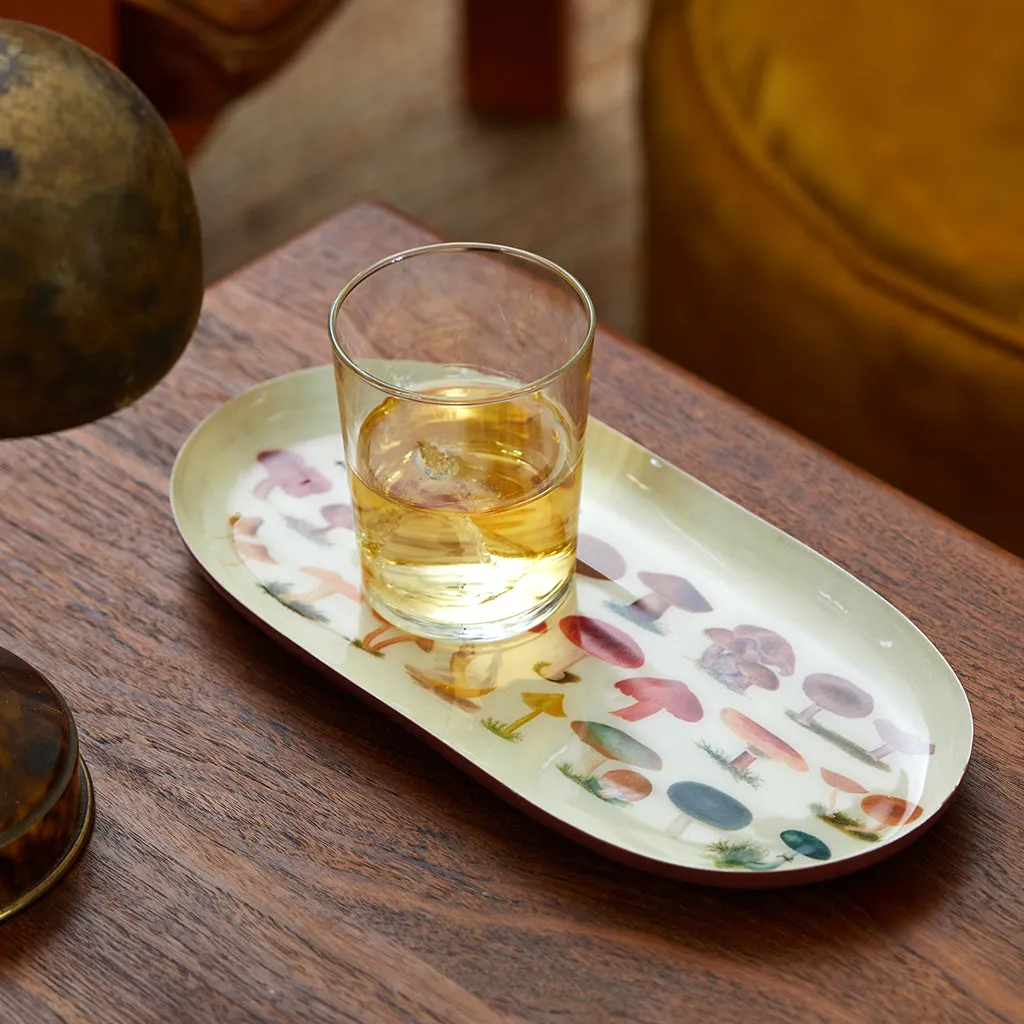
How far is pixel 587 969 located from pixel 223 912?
0.12 metres

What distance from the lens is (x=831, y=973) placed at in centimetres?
44

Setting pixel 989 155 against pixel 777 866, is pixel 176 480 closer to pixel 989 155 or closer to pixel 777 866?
pixel 777 866

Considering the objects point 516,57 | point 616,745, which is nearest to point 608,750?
point 616,745

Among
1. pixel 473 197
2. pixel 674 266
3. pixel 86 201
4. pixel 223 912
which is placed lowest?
pixel 473 197

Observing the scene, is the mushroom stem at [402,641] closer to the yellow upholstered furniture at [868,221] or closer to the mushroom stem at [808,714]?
the mushroom stem at [808,714]

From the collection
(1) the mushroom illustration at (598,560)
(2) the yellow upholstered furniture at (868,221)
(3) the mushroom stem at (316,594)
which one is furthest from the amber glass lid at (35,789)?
(2) the yellow upholstered furniture at (868,221)

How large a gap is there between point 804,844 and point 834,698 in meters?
0.08

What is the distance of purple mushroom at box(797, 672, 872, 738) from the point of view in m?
0.52

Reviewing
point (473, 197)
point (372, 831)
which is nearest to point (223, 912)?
point (372, 831)

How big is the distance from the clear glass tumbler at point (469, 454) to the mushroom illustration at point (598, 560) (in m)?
0.02

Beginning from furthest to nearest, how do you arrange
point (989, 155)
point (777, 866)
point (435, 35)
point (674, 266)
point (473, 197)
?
1. point (435, 35)
2. point (473, 197)
3. point (674, 266)
4. point (989, 155)
5. point (777, 866)

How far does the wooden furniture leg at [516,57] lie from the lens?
1.60 metres

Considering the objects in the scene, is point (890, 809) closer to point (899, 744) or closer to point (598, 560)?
point (899, 744)

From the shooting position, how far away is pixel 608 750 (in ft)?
1.66
